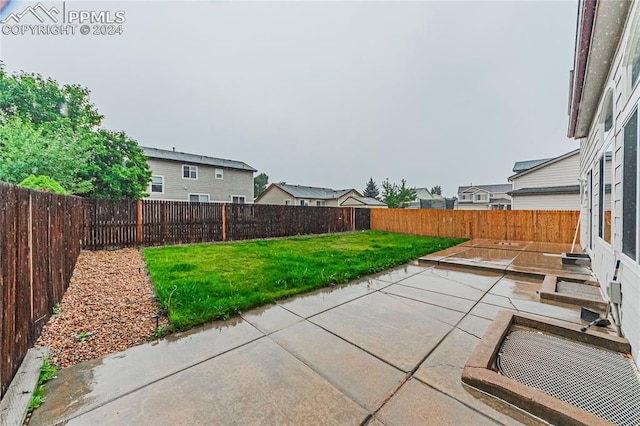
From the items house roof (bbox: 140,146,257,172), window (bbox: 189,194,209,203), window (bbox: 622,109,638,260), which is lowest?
window (bbox: 622,109,638,260)

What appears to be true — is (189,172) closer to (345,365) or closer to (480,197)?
(345,365)

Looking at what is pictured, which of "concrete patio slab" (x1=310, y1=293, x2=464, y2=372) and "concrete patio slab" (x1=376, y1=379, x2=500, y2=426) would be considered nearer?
"concrete patio slab" (x1=376, y1=379, x2=500, y2=426)

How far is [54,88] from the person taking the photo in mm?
13086

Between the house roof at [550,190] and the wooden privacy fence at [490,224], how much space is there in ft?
18.9

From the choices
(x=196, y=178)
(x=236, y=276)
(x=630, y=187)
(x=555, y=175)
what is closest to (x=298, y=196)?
A: (x=196, y=178)

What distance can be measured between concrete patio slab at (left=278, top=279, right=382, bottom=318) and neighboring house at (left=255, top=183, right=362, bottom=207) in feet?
74.5

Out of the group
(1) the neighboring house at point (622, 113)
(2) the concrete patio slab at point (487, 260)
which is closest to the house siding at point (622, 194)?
(1) the neighboring house at point (622, 113)

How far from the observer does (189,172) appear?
17.5m

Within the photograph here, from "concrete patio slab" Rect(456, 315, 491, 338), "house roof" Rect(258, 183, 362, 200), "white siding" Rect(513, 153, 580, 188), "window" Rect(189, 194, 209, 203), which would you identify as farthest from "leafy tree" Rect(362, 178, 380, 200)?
"concrete patio slab" Rect(456, 315, 491, 338)

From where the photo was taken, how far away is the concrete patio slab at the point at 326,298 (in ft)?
10.9

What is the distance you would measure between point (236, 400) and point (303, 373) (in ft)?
1.72

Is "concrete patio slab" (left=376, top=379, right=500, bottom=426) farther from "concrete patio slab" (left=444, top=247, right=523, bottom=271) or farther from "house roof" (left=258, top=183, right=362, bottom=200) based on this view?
"house roof" (left=258, top=183, right=362, bottom=200)

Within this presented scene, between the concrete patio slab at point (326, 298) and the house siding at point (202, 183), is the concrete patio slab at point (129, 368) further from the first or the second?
the house siding at point (202, 183)

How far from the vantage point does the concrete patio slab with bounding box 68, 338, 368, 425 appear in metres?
1.51
